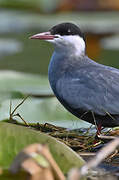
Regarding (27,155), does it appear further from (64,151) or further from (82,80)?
(82,80)

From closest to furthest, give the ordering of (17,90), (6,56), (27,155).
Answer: (27,155) → (17,90) → (6,56)

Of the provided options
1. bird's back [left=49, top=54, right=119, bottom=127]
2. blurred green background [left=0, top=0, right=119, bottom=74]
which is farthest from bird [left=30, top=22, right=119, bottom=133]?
blurred green background [left=0, top=0, right=119, bottom=74]

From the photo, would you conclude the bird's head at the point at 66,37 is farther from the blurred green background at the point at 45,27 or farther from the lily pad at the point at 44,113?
the blurred green background at the point at 45,27

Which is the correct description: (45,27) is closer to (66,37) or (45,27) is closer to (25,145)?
(66,37)

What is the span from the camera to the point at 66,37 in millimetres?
5895

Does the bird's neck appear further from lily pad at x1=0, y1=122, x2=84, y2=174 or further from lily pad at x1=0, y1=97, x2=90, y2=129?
lily pad at x1=0, y1=122, x2=84, y2=174

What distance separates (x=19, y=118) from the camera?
5.38 m

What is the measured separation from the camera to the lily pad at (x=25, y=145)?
11.6 ft

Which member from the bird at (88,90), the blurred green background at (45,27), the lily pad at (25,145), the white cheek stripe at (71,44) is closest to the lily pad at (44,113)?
the bird at (88,90)

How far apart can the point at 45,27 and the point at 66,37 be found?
712cm

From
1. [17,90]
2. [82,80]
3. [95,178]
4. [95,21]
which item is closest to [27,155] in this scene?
[95,178]

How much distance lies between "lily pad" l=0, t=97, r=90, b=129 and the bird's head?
0.63 meters

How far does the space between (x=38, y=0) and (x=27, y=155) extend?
12532 millimetres

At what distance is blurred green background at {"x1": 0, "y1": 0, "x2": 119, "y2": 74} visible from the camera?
1045 cm
